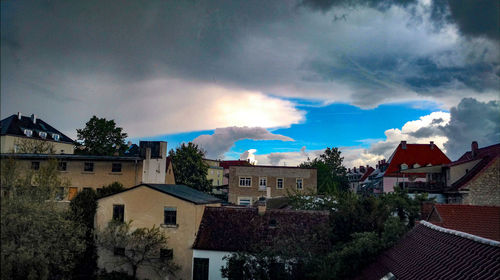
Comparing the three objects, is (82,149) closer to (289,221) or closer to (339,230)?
(289,221)

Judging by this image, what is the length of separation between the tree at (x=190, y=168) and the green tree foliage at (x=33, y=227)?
1582 inches

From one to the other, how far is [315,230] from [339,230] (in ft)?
5.50

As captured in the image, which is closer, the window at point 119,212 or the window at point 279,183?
the window at point 119,212

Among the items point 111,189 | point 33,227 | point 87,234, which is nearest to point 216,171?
point 111,189

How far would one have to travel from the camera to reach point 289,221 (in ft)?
98.6

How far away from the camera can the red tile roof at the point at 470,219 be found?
24.8 metres

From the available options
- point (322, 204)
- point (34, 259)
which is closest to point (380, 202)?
point (322, 204)

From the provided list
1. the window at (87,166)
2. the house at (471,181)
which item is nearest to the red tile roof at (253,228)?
the window at (87,166)

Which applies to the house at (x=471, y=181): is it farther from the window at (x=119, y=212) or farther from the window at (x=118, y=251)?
the window at (x=118, y=251)

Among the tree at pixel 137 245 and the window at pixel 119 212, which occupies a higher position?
the window at pixel 119 212

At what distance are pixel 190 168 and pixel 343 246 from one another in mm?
36416

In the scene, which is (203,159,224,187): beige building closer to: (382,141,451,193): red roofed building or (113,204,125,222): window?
(382,141,451,193): red roofed building

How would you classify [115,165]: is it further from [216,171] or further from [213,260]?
[216,171]

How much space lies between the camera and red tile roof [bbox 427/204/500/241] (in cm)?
2484
